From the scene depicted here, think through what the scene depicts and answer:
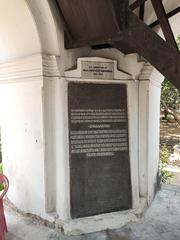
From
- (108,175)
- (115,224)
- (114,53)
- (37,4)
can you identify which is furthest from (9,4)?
(115,224)

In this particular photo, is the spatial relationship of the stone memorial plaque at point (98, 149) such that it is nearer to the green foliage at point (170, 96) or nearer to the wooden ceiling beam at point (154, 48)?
the wooden ceiling beam at point (154, 48)

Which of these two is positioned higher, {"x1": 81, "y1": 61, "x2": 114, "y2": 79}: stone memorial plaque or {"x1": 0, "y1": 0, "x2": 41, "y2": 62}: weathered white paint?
{"x1": 0, "y1": 0, "x2": 41, "y2": 62}: weathered white paint

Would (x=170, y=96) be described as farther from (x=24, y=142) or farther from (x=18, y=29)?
(x=18, y=29)

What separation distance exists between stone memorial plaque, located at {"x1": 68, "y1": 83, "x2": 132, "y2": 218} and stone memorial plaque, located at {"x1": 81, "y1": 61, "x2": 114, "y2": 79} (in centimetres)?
12

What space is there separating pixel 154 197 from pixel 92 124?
1.76 m

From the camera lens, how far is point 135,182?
13.0 ft

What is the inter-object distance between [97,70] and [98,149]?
3.36 ft

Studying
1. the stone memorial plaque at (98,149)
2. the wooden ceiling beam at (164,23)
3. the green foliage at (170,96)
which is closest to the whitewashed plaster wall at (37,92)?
the stone memorial plaque at (98,149)

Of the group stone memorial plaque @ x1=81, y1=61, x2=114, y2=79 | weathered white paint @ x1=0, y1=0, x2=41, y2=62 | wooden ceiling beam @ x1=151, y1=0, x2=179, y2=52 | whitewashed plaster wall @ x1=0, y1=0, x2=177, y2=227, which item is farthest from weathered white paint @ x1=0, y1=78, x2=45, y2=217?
wooden ceiling beam @ x1=151, y1=0, x2=179, y2=52

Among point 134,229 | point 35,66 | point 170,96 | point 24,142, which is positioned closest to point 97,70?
point 35,66

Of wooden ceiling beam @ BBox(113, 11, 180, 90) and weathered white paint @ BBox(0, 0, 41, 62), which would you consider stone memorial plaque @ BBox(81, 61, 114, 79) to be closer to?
weathered white paint @ BBox(0, 0, 41, 62)

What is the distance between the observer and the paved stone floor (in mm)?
3504

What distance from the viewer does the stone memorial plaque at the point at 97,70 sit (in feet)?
12.0

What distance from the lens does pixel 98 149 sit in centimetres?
375
